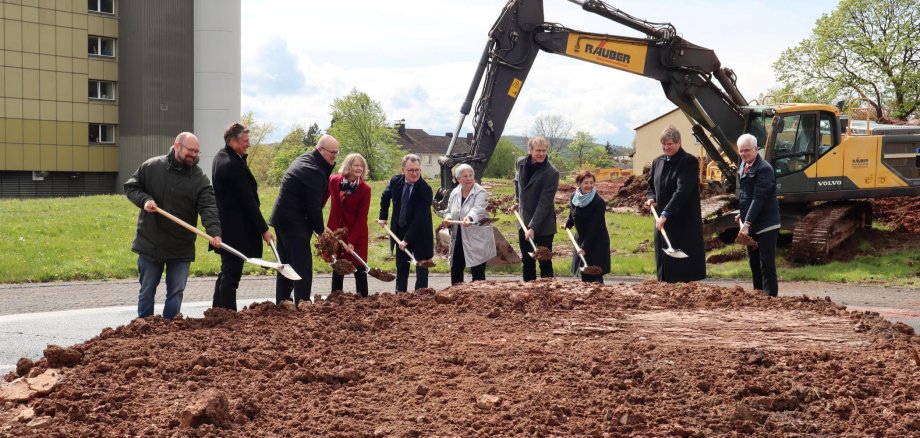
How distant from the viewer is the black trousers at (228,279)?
310 inches

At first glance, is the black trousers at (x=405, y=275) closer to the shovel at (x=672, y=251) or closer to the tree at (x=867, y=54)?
the shovel at (x=672, y=251)

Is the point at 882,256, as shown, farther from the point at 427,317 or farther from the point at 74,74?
the point at 74,74

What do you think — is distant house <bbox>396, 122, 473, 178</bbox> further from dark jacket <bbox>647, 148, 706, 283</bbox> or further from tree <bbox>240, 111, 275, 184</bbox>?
dark jacket <bbox>647, 148, 706, 283</bbox>

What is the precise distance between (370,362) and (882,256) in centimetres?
1315

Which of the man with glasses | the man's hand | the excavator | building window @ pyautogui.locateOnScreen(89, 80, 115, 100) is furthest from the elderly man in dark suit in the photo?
building window @ pyautogui.locateOnScreen(89, 80, 115, 100)

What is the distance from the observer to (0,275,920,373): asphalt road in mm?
8547

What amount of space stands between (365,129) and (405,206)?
73.1 meters

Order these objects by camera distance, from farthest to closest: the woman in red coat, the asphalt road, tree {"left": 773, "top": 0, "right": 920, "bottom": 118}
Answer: tree {"left": 773, "top": 0, "right": 920, "bottom": 118} → the woman in red coat → the asphalt road

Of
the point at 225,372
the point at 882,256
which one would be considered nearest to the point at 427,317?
the point at 225,372

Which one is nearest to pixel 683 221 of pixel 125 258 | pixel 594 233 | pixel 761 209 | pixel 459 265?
pixel 761 209

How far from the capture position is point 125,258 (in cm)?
1538

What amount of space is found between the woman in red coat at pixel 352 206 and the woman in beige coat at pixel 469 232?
120 cm

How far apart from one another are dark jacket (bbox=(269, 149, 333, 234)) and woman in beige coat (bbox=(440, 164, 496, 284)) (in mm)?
2164

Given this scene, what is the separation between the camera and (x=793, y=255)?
1563cm
